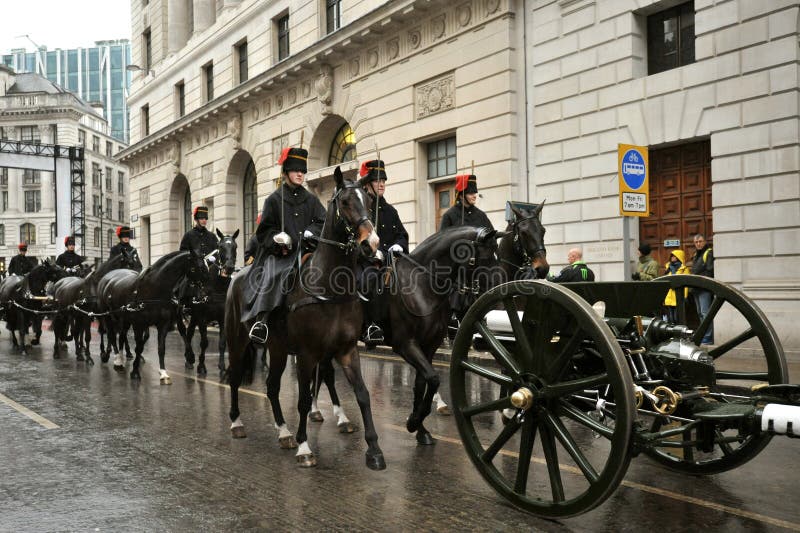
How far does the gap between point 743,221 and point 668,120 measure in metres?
2.43

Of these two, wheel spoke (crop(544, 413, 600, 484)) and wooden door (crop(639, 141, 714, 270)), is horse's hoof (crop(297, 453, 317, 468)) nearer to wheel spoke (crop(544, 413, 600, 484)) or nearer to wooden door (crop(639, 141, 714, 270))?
wheel spoke (crop(544, 413, 600, 484))

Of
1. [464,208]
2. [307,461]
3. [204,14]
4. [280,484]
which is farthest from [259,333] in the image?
[204,14]

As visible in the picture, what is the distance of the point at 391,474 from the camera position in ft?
18.1

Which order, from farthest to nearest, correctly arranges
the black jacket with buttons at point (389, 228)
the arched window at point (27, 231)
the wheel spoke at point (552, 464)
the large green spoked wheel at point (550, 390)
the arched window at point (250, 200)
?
the arched window at point (27, 231) → the arched window at point (250, 200) → the black jacket with buttons at point (389, 228) → the wheel spoke at point (552, 464) → the large green spoked wheel at point (550, 390)

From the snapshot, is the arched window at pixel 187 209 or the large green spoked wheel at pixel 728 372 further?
the arched window at pixel 187 209

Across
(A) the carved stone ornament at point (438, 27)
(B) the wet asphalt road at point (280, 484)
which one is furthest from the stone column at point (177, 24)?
(B) the wet asphalt road at point (280, 484)

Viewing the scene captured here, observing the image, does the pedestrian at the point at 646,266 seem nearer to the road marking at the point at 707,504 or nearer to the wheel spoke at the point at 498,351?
the road marking at the point at 707,504

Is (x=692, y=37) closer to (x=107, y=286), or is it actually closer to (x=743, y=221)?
(x=743, y=221)

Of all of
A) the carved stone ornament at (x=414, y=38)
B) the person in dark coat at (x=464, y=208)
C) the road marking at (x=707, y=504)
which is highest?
the carved stone ornament at (x=414, y=38)

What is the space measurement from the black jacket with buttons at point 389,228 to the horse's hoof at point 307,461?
2919mm

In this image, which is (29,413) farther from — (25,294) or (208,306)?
(25,294)

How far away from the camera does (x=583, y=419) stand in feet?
13.5

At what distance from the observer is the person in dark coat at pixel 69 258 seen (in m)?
17.9

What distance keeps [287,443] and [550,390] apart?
314 centimetres
